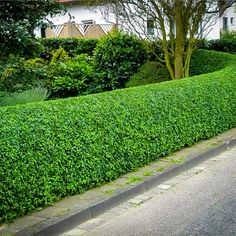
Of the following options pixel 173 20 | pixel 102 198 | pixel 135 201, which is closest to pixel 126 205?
pixel 135 201

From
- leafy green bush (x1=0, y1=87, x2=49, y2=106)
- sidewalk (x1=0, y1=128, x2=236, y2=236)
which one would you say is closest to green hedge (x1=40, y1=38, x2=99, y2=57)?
leafy green bush (x1=0, y1=87, x2=49, y2=106)

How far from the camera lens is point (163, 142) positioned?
24.8 ft

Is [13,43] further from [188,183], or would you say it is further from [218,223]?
[218,223]

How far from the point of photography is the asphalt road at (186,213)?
16.2 ft

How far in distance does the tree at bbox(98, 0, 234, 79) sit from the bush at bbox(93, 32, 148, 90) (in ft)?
2.84

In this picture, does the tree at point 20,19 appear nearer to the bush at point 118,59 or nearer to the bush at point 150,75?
the bush at point 150,75

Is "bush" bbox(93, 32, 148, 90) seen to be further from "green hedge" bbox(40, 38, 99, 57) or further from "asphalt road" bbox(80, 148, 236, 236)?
"asphalt road" bbox(80, 148, 236, 236)

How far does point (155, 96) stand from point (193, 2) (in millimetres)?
5157

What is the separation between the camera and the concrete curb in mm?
4773

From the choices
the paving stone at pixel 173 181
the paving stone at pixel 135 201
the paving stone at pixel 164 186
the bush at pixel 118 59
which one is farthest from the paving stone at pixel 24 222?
the bush at pixel 118 59

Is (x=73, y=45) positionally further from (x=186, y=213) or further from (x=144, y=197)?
(x=186, y=213)

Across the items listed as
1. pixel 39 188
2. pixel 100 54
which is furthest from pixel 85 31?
pixel 39 188

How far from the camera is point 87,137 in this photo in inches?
235

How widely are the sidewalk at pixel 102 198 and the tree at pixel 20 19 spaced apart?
2697 millimetres
